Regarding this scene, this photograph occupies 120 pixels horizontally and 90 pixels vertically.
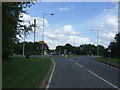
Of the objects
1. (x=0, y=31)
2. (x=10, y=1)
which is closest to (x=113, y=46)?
(x=0, y=31)

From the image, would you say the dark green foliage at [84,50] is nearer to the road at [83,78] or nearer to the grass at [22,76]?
the road at [83,78]

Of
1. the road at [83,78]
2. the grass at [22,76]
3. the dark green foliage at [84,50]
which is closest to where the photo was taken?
the grass at [22,76]

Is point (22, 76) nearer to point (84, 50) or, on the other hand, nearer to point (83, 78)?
point (83, 78)

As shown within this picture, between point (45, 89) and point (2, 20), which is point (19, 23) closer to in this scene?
point (2, 20)

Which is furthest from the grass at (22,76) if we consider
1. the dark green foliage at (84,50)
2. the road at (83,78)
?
the dark green foliage at (84,50)

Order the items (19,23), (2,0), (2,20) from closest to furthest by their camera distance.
Result: (2,0) < (2,20) < (19,23)

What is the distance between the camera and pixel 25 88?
1187cm

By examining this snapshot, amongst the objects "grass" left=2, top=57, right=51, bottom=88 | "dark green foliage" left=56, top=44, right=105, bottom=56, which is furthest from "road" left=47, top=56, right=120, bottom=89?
"dark green foliage" left=56, top=44, right=105, bottom=56

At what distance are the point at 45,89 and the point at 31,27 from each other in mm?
10659

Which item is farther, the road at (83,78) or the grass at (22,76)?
the road at (83,78)

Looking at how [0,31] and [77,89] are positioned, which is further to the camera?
[0,31]

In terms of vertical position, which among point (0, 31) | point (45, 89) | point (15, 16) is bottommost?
point (45, 89)

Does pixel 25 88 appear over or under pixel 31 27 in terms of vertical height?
under

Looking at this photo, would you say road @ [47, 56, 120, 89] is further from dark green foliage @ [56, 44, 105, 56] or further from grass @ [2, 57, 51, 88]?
dark green foliage @ [56, 44, 105, 56]
